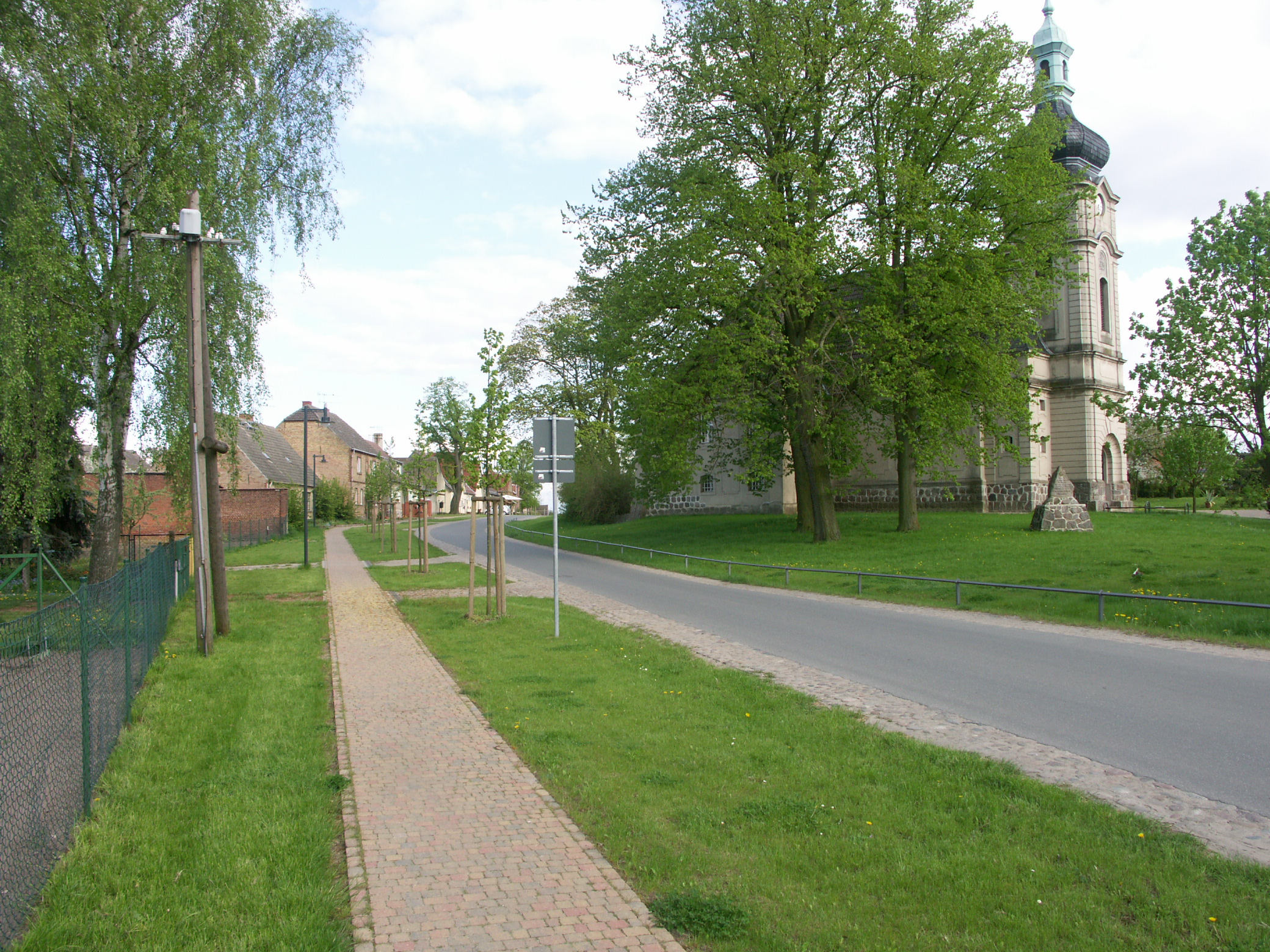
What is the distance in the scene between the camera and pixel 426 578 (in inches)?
902

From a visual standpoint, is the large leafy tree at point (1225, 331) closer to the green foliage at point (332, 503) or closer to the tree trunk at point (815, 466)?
the tree trunk at point (815, 466)

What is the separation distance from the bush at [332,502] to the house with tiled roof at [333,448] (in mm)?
2814

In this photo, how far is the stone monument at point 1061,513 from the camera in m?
26.9

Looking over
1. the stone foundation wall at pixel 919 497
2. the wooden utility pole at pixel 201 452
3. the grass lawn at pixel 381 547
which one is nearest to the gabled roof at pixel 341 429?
the grass lawn at pixel 381 547

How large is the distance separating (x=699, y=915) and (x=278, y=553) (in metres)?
34.6

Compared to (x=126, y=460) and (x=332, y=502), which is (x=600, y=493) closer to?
(x=332, y=502)

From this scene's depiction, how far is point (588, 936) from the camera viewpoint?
3877 millimetres

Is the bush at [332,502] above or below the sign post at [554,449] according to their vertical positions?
below

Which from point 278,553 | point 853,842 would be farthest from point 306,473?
point 853,842

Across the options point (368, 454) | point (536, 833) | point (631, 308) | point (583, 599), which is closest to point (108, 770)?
point (536, 833)

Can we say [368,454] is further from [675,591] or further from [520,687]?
[520,687]

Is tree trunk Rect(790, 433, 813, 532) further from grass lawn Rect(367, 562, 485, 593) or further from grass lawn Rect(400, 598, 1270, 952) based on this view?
grass lawn Rect(400, 598, 1270, 952)

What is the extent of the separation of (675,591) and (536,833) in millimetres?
14279

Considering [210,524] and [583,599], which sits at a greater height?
[210,524]
